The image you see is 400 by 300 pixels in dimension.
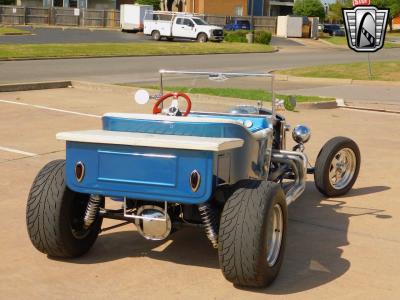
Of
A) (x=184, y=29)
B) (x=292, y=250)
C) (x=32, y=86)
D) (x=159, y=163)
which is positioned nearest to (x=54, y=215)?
(x=159, y=163)

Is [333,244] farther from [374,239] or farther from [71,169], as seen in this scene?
[71,169]

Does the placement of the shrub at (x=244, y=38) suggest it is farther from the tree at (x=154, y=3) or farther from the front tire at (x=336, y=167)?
the front tire at (x=336, y=167)

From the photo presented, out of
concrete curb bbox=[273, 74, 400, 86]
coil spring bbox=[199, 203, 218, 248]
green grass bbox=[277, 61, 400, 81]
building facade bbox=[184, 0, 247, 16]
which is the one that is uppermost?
building facade bbox=[184, 0, 247, 16]

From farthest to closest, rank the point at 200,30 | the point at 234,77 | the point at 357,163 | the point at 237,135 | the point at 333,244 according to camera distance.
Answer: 1. the point at 200,30
2. the point at 357,163
3. the point at 234,77
4. the point at 333,244
5. the point at 237,135

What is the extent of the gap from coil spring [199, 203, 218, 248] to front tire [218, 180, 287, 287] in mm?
160

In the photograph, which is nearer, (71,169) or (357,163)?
(71,169)

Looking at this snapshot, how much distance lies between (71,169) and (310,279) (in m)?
1.89

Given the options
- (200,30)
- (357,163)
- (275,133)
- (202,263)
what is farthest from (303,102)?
(200,30)

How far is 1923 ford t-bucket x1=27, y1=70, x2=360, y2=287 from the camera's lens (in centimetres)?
500

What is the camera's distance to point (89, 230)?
582 centimetres

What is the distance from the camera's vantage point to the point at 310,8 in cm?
8712

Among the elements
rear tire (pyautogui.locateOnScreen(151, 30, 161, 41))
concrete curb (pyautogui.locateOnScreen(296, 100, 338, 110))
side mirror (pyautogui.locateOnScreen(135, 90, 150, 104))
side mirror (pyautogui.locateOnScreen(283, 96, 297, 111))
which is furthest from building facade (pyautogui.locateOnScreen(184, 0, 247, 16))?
side mirror (pyautogui.locateOnScreen(135, 90, 150, 104))

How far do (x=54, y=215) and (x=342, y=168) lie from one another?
3.84 metres

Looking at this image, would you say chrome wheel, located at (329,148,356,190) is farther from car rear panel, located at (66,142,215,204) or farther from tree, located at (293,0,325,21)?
tree, located at (293,0,325,21)
